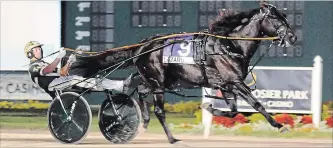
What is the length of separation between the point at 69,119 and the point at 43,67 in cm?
77

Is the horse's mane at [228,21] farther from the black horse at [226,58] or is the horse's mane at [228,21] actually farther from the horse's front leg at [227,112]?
the horse's front leg at [227,112]

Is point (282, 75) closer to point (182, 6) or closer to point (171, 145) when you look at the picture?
point (182, 6)

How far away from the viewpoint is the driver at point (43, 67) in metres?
9.93

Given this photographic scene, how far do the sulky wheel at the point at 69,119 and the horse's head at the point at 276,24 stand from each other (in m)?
2.53

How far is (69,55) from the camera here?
10.2 metres

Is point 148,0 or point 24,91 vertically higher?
point 148,0

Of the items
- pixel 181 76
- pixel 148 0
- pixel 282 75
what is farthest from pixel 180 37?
pixel 148 0

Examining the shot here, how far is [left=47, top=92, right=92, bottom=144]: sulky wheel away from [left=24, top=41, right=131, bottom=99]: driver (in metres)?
0.29

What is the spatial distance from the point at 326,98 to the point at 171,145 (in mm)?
5072

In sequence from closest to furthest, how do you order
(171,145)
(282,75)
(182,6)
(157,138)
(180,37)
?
1. (180,37)
2. (171,145)
3. (157,138)
4. (282,75)
5. (182,6)

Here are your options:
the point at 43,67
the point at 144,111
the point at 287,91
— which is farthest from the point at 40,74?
the point at 287,91

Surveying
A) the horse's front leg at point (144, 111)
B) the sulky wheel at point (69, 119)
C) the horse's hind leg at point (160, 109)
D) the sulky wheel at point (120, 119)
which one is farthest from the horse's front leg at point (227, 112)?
the sulky wheel at point (69, 119)

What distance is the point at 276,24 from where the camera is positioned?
9281mm

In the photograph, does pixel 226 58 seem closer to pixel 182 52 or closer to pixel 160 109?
pixel 182 52
